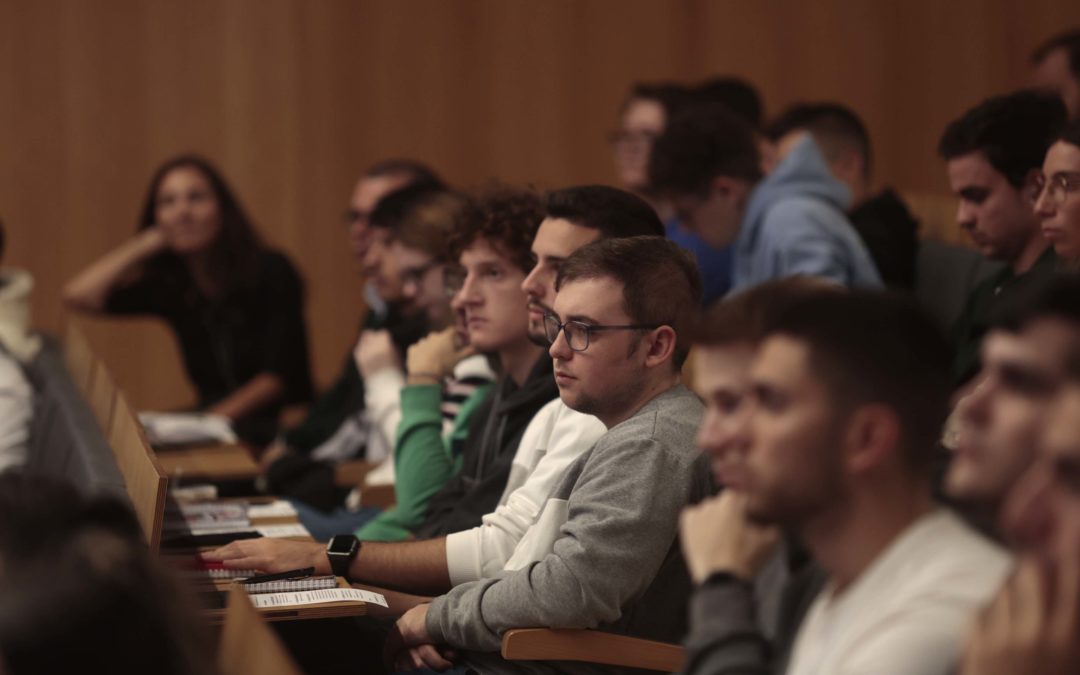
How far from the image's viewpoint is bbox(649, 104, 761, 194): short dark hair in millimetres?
4645

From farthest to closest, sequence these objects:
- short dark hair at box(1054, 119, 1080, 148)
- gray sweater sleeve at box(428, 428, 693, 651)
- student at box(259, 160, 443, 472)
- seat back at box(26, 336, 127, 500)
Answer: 1. student at box(259, 160, 443, 472)
2. seat back at box(26, 336, 127, 500)
3. short dark hair at box(1054, 119, 1080, 148)
4. gray sweater sleeve at box(428, 428, 693, 651)

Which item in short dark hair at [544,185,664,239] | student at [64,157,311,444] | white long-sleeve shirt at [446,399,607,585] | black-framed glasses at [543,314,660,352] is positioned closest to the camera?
black-framed glasses at [543,314,660,352]

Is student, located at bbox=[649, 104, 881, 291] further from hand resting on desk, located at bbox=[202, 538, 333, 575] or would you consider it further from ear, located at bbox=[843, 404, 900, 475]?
ear, located at bbox=[843, 404, 900, 475]

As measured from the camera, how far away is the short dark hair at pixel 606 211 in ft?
9.89

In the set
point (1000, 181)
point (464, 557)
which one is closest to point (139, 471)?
point (464, 557)

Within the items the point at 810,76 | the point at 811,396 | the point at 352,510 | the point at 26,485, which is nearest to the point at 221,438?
the point at 352,510

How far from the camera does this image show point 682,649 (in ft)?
7.85

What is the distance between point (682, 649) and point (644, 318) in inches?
23.4

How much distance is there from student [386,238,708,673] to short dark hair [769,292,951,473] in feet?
2.77

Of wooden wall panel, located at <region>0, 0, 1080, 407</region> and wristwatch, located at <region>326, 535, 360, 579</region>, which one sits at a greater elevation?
wooden wall panel, located at <region>0, 0, 1080, 407</region>

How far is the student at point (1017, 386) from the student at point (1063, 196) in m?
1.42

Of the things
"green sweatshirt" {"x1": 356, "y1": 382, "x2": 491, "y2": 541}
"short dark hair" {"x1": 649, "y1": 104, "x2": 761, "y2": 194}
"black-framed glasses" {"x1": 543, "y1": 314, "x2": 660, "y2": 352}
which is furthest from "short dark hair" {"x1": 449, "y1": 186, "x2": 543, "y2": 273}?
"short dark hair" {"x1": 649, "y1": 104, "x2": 761, "y2": 194}

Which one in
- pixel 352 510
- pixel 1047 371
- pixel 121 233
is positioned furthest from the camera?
pixel 121 233

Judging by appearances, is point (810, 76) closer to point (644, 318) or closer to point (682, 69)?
point (682, 69)
